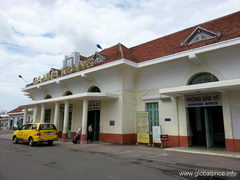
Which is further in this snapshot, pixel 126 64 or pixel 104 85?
pixel 104 85

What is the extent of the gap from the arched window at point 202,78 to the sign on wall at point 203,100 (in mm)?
979

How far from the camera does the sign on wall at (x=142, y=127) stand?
12988 millimetres

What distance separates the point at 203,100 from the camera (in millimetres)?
11398

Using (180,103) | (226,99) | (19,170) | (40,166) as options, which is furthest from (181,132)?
(19,170)

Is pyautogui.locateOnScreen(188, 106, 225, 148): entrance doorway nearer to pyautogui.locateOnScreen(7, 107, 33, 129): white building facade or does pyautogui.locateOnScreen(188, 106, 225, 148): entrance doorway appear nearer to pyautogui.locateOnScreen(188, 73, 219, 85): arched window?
pyautogui.locateOnScreen(188, 73, 219, 85): arched window

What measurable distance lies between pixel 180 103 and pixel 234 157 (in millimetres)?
4559

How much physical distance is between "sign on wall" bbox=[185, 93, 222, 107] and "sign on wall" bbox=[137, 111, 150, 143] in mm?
3130

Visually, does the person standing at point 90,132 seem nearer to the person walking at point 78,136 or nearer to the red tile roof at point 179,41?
the person walking at point 78,136

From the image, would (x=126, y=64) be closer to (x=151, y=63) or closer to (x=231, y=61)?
(x=151, y=63)

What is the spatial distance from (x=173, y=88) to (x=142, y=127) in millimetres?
4019

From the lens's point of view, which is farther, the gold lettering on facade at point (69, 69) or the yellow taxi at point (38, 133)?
the gold lettering on facade at point (69, 69)

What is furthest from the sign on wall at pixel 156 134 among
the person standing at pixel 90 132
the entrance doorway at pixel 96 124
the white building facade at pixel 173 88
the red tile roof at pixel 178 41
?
the entrance doorway at pixel 96 124

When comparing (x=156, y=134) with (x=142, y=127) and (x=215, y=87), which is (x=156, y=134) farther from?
(x=215, y=87)

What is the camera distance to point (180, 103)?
12266 mm
